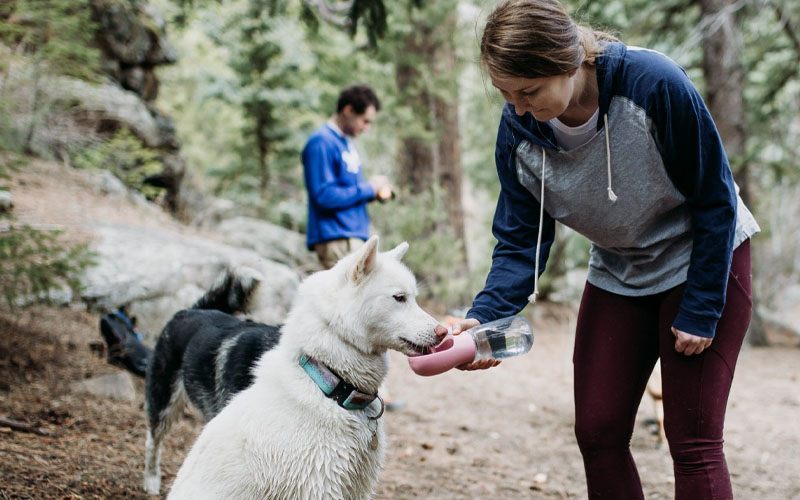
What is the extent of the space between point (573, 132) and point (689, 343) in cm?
80

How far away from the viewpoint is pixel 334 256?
5082 millimetres

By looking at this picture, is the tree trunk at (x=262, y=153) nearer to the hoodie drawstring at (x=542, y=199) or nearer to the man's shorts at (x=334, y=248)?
the man's shorts at (x=334, y=248)

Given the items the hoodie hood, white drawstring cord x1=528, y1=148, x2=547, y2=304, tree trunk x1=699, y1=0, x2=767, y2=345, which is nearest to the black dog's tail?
white drawstring cord x1=528, y1=148, x2=547, y2=304

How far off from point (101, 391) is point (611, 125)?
438 cm

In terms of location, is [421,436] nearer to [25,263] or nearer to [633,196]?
[25,263]

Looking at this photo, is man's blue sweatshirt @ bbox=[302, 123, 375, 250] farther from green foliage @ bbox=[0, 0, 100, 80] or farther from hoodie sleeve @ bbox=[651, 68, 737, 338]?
hoodie sleeve @ bbox=[651, 68, 737, 338]

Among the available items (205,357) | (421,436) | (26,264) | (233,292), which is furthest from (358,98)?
(421,436)

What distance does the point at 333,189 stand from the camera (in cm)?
492

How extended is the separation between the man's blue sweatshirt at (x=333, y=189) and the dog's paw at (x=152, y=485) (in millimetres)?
2290

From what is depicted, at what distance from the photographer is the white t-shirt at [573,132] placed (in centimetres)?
208

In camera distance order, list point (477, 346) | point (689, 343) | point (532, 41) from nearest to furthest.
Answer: point (532, 41) < point (689, 343) < point (477, 346)

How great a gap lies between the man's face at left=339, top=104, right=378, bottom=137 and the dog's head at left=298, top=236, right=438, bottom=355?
2.81 meters

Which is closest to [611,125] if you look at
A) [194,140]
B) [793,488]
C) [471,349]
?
[471,349]

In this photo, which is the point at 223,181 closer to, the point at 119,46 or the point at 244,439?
the point at 119,46
